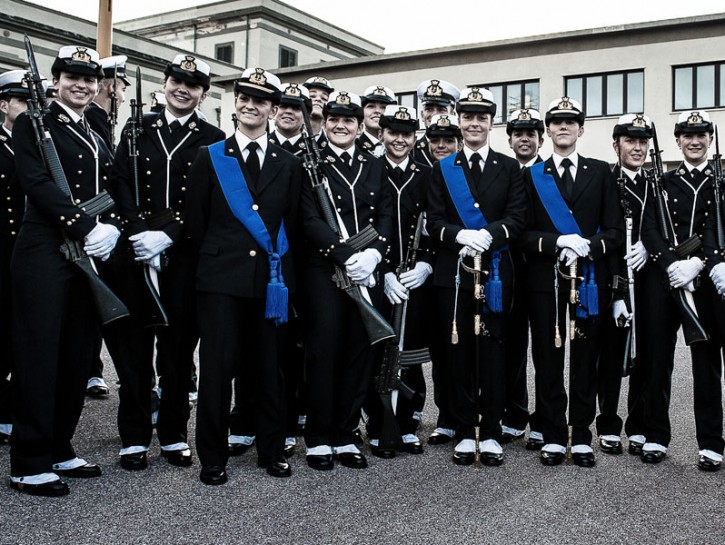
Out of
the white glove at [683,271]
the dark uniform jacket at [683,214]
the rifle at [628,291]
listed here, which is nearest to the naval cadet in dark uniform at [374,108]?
the rifle at [628,291]

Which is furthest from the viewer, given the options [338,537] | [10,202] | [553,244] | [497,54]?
[497,54]

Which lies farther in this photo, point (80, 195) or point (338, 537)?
point (80, 195)

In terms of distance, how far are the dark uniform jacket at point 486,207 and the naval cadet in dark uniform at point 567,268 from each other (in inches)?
6.2

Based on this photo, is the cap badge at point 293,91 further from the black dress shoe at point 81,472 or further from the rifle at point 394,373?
the black dress shoe at point 81,472

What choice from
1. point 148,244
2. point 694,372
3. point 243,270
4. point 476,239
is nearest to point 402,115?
point 476,239

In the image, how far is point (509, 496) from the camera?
4047mm

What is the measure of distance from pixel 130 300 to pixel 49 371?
25.6 inches

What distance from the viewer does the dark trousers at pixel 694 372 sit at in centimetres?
477

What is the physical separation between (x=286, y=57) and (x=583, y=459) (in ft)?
112

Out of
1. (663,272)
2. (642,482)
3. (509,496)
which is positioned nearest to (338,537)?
(509,496)

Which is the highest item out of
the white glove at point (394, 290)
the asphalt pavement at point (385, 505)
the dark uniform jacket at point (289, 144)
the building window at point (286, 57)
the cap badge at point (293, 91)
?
the building window at point (286, 57)

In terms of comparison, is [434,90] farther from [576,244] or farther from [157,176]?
[157,176]

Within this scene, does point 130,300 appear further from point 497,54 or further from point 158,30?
point 158,30

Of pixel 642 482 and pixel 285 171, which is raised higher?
pixel 285 171
